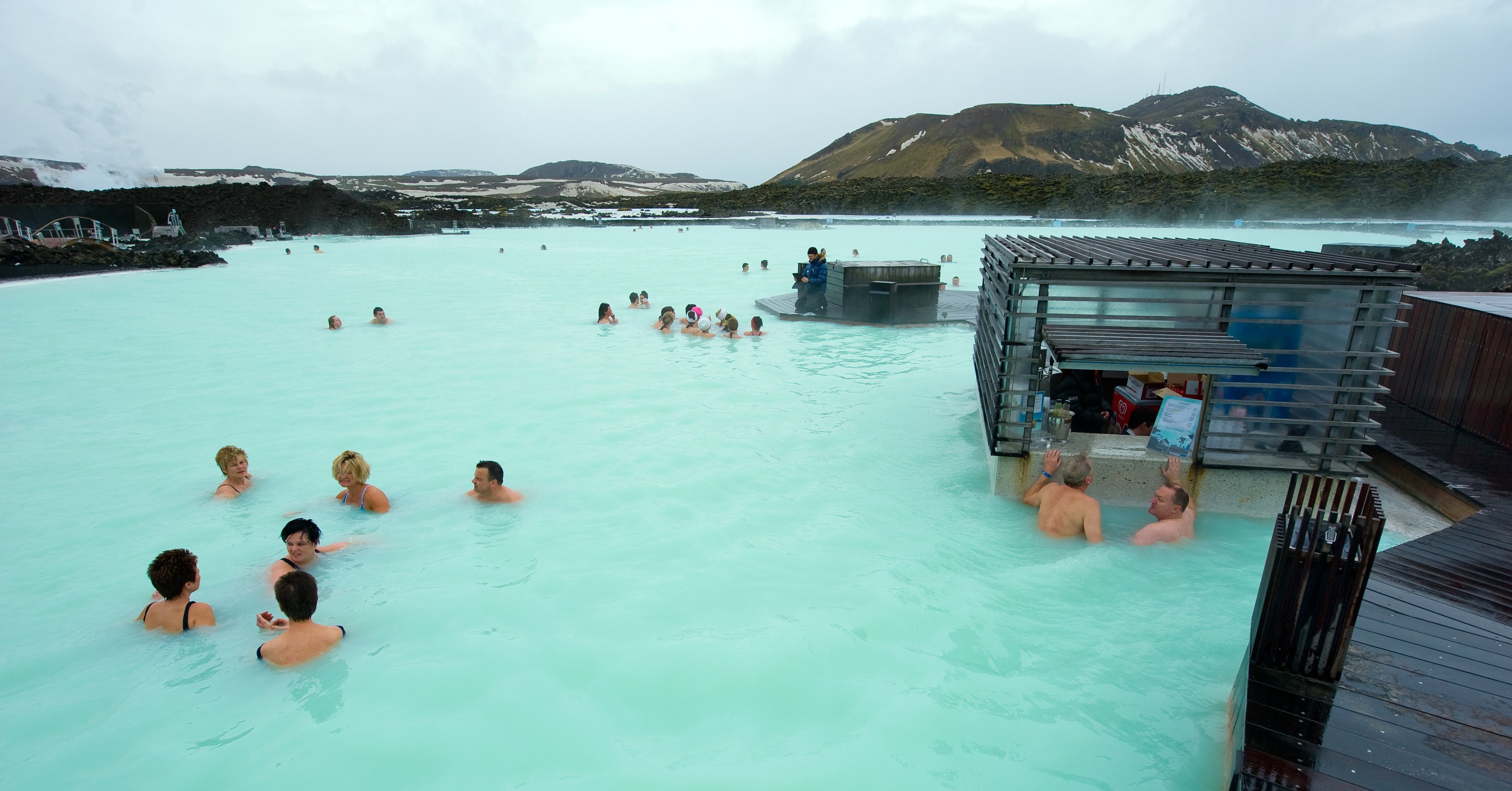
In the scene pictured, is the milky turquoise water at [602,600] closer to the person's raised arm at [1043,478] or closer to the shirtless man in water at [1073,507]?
the shirtless man in water at [1073,507]

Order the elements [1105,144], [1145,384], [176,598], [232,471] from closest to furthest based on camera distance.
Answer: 1. [176,598]
2. [232,471]
3. [1145,384]
4. [1105,144]

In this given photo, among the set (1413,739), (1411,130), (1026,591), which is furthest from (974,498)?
(1411,130)

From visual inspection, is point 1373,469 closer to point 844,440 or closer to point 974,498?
point 974,498

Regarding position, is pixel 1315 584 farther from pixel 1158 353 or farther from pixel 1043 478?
pixel 1043 478

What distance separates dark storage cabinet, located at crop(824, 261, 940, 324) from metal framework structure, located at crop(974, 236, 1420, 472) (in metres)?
7.80

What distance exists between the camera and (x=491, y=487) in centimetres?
659

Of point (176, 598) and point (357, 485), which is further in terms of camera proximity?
point (357, 485)

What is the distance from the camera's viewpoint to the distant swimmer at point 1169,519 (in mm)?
5703

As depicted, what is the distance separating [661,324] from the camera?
14.0 m

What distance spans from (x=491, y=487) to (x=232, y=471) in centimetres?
251

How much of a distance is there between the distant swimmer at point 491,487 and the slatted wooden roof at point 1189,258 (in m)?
4.96

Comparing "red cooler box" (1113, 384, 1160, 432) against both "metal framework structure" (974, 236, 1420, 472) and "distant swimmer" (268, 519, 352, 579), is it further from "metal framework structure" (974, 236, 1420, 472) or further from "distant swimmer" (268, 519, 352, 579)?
"distant swimmer" (268, 519, 352, 579)

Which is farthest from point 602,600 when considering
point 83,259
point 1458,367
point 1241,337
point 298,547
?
point 83,259

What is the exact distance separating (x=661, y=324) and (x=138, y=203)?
4099 centimetres
